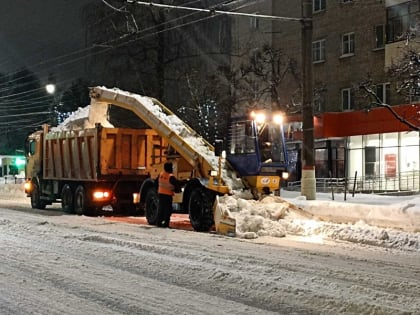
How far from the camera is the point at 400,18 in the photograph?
3109 centimetres

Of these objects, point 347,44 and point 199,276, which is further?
point 347,44

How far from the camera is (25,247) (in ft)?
40.2

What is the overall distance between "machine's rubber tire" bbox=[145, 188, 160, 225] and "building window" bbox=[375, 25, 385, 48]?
19.8 m

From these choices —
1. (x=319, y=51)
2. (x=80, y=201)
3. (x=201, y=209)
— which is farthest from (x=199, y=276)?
(x=319, y=51)

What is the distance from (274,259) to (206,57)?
97.1 feet

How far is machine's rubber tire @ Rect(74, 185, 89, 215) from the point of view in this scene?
20734mm

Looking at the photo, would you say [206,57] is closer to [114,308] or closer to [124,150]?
[124,150]

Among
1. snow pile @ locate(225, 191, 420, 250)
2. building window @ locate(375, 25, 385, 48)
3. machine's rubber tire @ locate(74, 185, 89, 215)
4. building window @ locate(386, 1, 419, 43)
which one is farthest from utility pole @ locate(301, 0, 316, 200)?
building window @ locate(375, 25, 385, 48)

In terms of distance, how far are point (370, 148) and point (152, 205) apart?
60.8 feet

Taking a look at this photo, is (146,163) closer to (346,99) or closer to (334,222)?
(334,222)

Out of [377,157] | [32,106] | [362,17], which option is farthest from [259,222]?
[32,106]

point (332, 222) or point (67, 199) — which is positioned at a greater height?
point (67, 199)

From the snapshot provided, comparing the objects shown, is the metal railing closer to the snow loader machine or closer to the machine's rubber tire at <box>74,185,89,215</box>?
the snow loader machine

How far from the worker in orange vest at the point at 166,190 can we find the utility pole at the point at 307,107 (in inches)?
178
